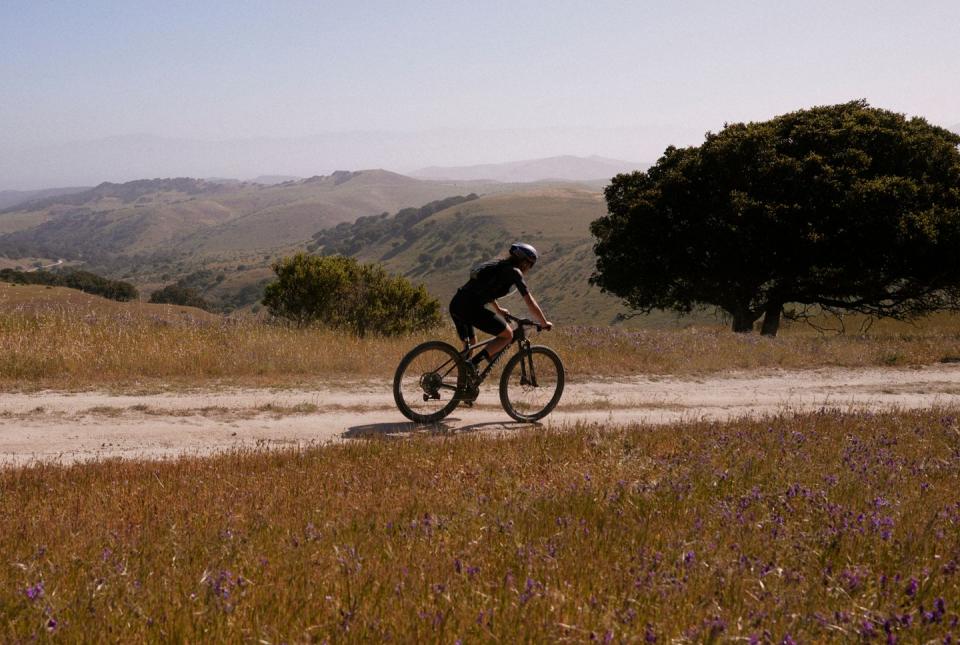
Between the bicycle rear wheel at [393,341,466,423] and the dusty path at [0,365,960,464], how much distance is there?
0.80ft

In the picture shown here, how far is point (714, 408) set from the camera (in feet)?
37.5

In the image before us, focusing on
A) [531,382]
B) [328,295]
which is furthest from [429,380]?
[328,295]

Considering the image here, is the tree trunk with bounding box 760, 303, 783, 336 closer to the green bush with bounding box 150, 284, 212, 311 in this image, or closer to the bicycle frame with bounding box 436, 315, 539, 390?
the bicycle frame with bounding box 436, 315, 539, 390

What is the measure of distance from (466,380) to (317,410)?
2.24 metres

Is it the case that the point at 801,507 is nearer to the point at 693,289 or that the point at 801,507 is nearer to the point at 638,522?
the point at 638,522

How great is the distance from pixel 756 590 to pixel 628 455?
3302mm

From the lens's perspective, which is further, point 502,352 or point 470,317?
point 502,352

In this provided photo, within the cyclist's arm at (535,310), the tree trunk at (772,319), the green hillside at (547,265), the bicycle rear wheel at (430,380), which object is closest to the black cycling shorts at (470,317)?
the bicycle rear wheel at (430,380)

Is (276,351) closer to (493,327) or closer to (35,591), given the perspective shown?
(493,327)

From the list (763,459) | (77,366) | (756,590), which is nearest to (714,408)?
(763,459)

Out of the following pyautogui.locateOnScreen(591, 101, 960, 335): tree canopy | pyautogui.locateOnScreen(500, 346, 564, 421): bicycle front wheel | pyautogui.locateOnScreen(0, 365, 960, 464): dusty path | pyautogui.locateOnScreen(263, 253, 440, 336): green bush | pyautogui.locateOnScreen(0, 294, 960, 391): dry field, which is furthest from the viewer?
pyautogui.locateOnScreen(591, 101, 960, 335): tree canopy

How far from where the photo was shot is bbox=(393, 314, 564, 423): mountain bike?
9.71 meters

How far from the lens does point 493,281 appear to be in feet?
30.9

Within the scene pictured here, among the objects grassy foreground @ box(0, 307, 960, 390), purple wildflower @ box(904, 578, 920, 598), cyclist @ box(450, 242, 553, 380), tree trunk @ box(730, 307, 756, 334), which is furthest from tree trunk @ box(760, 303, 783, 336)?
purple wildflower @ box(904, 578, 920, 598)
